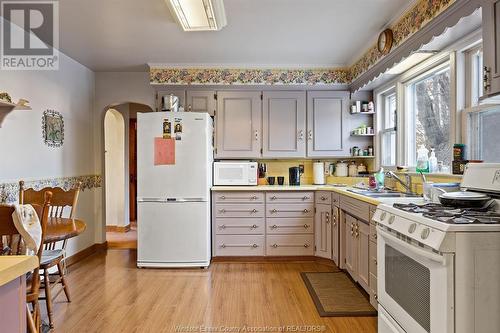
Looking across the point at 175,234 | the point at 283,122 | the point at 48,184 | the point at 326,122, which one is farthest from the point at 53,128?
the point at 326,122

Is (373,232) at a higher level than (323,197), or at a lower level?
lower

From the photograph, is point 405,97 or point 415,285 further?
point 405,97

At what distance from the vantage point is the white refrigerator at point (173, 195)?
3602 millimetres

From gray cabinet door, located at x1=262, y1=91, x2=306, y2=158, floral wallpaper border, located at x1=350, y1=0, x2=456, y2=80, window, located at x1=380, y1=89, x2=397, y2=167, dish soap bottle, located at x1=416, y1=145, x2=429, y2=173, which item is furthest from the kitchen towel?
window, located at x1=380, y1=89, x2=397, y2=167

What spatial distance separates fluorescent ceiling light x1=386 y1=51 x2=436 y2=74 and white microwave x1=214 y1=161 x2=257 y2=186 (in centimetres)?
189

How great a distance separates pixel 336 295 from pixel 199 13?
2614 millimetres

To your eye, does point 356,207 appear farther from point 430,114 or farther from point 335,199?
point 430,114

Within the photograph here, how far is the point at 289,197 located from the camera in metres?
3.84

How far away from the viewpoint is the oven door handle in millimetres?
1389

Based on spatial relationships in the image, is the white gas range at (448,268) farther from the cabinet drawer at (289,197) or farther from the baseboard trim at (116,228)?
the baseboard trim at (116,228)

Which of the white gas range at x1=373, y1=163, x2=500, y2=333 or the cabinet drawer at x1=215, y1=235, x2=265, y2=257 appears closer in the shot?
the white gas range at x1=373, y1=163, x2=500, y2=333

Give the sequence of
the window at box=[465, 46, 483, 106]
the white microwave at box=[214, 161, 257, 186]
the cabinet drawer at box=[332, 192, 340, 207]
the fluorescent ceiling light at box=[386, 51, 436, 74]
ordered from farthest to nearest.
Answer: the white microwave at box=[214, 161, 257, 186], the cabinet drawer at box=[332, 192, 340, 207], the fluorescent ceiling light at box=[386, 51, 436, 74], the window at box=[465, 46, 483, 106]

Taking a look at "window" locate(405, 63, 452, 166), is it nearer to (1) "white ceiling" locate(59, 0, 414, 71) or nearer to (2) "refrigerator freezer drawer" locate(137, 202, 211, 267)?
(1) "white ceiling" locate(59, 0, 414, 71)

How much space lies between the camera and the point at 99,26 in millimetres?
2947
